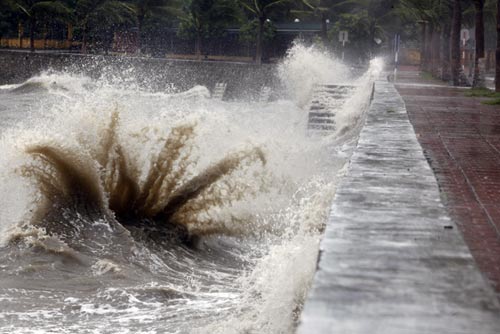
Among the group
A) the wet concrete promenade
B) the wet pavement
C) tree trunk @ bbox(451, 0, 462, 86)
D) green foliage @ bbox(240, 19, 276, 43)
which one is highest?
green foliage @ bbox(240, 19, 276, 43)

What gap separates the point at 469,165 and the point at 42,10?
165 feet

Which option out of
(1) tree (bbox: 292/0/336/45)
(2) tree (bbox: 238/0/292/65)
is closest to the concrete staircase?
(2) tree (bbox: 238/0/292/65)

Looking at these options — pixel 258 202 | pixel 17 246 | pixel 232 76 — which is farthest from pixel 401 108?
pixel 232 76

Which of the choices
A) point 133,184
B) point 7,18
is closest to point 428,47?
point 7,18

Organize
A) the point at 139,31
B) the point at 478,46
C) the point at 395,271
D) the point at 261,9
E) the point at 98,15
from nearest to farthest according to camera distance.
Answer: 1. the point at 395,271
2. the point at 478,46
3. the point at 261,9
4. the point at 98,15
5. the point at 139,31

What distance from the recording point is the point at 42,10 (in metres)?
54.6

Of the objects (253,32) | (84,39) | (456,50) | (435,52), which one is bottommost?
(456,50)

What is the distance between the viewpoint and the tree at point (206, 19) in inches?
2110

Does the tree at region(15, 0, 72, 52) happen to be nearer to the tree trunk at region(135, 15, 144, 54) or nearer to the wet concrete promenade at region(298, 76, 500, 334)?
the tree trunk at region(135, 15, 144, 54)

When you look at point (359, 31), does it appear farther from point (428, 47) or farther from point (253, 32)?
point (428, 47)

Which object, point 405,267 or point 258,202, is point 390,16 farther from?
point 405,267

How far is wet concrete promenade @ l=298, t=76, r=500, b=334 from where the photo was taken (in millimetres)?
2312

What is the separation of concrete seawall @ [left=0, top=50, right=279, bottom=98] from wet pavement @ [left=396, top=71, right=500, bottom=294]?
27.5m

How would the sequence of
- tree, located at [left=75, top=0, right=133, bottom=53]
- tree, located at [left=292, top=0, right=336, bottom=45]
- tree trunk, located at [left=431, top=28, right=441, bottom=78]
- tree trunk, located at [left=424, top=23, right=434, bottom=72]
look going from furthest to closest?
tree, located at [left=75, top=0, right=133, bottom=53] → tree, located at [left=292, top=0, right=336, bottom=45] → tree trunk, located at [left=424, top=23, right=434, bottom=72] → tree trunk, located at [left=431, top=28, right=441, bottom=78]
